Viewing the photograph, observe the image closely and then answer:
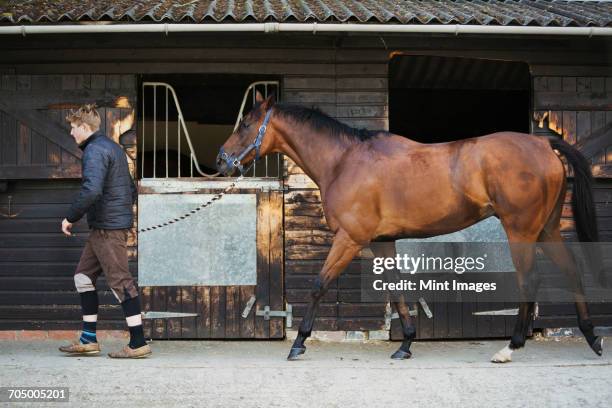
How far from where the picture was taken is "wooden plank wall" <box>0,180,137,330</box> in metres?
7.08

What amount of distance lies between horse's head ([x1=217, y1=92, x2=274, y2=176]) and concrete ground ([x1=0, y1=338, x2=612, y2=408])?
1.62 meters

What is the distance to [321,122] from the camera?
253 inches

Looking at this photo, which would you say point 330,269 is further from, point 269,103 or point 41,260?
point 41,260

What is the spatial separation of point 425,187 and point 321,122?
104cm

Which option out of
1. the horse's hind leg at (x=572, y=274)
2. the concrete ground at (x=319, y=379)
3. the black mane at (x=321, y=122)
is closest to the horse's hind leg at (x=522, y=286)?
the concrete ground at (x=319, y=379)

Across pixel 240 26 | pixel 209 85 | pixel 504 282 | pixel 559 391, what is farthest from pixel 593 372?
pixel 209 85

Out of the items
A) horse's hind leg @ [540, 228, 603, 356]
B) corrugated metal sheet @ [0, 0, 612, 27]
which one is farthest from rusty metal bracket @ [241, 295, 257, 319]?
horse's hind leg @ [540, 228, 603, 356]

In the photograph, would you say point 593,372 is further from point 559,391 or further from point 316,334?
point 316,334

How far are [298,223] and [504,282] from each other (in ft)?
6.71

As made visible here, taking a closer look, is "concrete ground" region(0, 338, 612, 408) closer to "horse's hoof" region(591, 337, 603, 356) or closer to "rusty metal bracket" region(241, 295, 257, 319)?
"horse's hoof" region(591, 337, 603, 356)

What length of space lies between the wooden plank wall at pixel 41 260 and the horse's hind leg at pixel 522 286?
3.47 metres

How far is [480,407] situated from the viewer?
509 cm

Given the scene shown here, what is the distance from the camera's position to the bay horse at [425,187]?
593 cm

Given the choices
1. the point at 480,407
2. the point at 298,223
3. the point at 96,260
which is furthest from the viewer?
the point at 298,223
